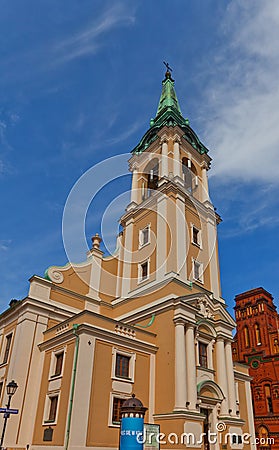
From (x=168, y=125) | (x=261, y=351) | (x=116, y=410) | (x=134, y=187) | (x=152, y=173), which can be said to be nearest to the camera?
(x=116, y=410)

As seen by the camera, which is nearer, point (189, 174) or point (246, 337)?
point (189, 174)

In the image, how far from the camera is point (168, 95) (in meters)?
43.2

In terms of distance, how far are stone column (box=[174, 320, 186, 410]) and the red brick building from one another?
83.9ft

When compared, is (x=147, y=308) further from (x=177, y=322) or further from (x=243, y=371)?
(x=243, y=371)

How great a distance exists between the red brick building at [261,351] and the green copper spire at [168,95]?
105 feet

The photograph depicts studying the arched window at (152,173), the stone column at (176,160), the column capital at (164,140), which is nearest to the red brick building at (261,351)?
the arched window at (152,173)

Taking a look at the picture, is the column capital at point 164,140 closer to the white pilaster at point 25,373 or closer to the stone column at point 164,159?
the stone column at point 164,159

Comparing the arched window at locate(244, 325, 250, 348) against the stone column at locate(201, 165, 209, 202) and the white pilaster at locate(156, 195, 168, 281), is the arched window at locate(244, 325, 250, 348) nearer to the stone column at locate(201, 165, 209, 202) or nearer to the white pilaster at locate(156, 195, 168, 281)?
the stone column at locate(201, 165, 209, 202)

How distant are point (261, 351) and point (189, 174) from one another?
26.8 meters

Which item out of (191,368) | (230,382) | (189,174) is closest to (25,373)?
(191,368)

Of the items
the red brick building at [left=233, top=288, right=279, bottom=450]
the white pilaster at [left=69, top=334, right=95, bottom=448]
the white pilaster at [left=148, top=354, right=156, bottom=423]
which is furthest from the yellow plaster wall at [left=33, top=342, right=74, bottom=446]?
the red brick building at [left=233, top=288, right=279, bottom=450]

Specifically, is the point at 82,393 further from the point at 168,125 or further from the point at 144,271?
the point at 168,125

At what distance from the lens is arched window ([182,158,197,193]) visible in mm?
33553

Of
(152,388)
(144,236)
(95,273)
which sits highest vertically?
(144,236)
